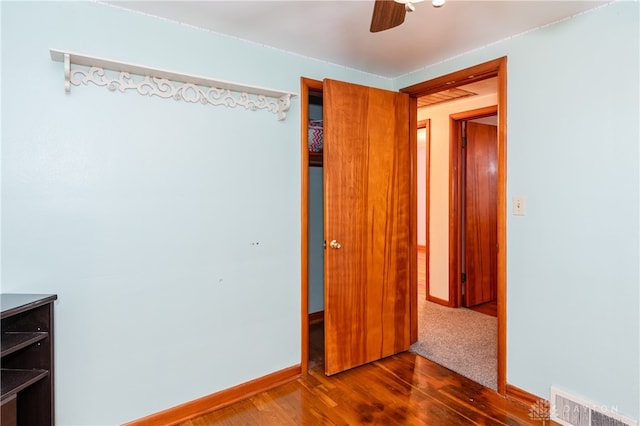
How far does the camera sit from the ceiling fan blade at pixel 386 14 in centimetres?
130

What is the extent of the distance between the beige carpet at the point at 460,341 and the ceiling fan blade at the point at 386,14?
2.28 m

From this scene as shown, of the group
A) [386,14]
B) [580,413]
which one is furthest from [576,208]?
[386,14]

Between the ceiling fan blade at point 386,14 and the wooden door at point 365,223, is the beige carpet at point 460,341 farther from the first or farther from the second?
the ceiling fan blade at point 386,14

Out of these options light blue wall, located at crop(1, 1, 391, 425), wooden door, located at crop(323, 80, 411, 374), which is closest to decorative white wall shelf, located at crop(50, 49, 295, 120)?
light blue wall, located at crop(1, 1, 391, 425)

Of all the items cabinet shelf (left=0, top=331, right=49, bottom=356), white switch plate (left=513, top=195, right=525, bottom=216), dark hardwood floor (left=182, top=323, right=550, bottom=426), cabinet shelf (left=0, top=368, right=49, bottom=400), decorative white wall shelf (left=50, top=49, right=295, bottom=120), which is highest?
decorative white wall shelf (left=50, top=49, right=295, bottom=120)

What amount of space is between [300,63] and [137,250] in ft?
5.23

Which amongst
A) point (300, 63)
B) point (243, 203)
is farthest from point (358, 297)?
point (300, 63)

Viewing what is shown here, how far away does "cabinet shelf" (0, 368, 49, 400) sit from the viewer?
4.58 feet

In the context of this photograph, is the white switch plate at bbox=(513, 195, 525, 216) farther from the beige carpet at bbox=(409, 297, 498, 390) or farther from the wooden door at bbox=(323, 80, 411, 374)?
the beige carpet at bbox=(409, 297, 498, 390)

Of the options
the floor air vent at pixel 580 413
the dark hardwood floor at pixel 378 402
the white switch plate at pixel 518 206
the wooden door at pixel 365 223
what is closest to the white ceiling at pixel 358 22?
the wooden door at pixel 365 223

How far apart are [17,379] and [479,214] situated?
4.19 meters

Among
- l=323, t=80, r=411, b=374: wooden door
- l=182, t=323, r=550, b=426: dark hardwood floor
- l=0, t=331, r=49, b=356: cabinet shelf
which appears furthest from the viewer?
l=323, t=80, r=411, b=374: wooden door

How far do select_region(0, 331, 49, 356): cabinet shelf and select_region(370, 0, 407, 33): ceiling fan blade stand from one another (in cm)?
192

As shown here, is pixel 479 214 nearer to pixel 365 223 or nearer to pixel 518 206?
pixel 518 206
